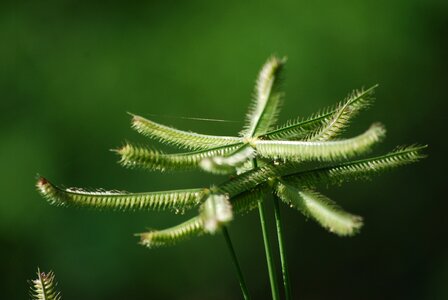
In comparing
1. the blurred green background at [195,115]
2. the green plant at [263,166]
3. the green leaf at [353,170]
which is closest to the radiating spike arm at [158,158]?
the green plant at [263,166]

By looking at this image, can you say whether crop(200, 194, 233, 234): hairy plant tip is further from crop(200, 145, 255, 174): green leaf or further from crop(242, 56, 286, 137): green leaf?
crop(242, 56, 286, 137): green leaf

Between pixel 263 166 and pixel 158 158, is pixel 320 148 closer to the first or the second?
pixel 263 166

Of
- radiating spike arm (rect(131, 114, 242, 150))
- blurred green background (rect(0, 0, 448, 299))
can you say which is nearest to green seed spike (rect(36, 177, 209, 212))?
radiating spike arm (rect(131, 114, 242, 150))

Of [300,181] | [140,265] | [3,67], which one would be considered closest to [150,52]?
[3,67]

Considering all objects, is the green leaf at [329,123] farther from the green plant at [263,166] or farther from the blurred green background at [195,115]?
the blurred green background at [195,115]

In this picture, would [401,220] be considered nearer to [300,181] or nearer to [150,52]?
[150,52]
